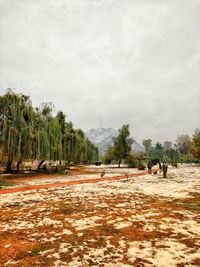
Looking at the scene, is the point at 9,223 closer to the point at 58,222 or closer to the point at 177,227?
the point at 58,222

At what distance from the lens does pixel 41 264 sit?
3000 mm

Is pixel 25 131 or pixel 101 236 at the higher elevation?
pixel 25 131

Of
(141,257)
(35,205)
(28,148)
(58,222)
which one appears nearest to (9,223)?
(58,222)

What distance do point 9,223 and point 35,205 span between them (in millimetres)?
2106

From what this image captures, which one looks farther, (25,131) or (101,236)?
(25,131)

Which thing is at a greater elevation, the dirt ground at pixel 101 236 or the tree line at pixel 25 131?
the tree line at pixel 25 131

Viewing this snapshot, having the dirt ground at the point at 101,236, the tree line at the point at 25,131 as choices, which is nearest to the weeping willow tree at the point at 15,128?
the tree line at the point at 25,131

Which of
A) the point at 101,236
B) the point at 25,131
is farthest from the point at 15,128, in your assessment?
the point at 101,236

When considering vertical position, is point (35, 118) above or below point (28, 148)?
above

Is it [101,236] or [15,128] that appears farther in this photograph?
[15,128]

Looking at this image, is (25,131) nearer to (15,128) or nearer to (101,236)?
(15,128)

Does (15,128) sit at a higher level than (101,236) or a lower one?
higher

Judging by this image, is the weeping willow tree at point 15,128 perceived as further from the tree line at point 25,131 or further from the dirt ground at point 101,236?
the dirt ground at point 101,236

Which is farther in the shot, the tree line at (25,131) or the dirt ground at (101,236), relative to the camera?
the tree line at (25,131)
